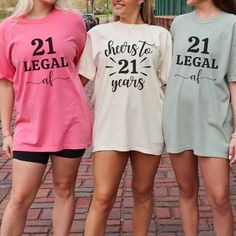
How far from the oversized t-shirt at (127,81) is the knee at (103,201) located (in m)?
0.29

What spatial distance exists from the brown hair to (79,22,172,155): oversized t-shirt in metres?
0.35

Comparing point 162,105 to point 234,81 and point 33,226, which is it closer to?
point 234,81

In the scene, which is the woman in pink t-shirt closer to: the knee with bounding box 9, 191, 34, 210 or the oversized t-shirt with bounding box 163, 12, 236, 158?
the knee with bounding box 9, 191, 34, 210

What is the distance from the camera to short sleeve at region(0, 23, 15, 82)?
308 centimetres

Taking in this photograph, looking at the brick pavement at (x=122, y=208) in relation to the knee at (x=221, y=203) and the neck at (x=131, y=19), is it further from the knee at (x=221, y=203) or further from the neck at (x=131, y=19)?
the neck at (x=131, y=19)

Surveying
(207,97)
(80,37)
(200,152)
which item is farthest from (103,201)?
(80,37)

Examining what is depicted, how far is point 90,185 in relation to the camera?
204 inches

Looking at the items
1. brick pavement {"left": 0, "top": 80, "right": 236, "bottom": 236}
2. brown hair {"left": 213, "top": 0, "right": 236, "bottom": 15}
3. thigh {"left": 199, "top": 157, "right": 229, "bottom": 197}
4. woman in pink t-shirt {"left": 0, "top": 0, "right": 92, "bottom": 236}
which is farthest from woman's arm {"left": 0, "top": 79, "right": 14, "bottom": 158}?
brown hair {"left": 213, "top": 0, "right": 236, "bottom": 15}

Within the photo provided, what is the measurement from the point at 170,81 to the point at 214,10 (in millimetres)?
491

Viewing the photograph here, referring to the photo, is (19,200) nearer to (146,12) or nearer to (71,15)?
(71,15)

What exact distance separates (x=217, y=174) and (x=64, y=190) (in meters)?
0.95

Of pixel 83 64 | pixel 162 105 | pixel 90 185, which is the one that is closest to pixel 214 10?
pixel 162 105

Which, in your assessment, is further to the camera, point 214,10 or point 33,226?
point 33,226

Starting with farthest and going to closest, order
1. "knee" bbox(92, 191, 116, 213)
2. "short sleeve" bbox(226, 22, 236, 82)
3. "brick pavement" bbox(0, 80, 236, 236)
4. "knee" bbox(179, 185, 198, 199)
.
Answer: "brick pavement" bbox(0, 80, 236, 236) < "knee" bbox(179, 185, 198, 199) < "knee" bbox(92, 191, 116, 213) < "short sleeve" bbox(226, 22, 236, 82)
